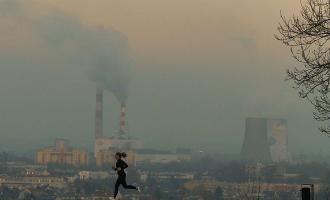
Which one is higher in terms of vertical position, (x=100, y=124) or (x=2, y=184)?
(x=100, y=124)

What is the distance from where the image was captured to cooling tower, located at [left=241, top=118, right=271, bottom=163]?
8431cm

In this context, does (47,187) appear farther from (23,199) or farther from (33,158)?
(33,158)

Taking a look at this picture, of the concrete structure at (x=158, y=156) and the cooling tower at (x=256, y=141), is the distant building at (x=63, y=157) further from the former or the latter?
the cooling tower at (x=256, y=141)

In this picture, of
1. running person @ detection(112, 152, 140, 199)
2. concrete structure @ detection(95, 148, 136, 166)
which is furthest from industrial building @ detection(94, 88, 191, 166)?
running person @ detection(112, 152, 140, 199)

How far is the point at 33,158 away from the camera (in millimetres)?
98125

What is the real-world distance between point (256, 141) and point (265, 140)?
2.56m

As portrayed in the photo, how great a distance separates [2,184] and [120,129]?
4382 centimetres

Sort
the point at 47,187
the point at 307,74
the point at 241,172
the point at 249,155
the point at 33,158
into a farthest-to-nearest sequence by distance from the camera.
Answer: the point at 33,158
the point at 249,155
the point at 47,187
the point at 241,172
the point at 307,74

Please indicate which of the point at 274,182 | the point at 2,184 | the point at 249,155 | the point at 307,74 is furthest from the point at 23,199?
the point at 249,155

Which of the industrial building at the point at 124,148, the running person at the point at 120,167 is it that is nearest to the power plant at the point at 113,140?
the industrial building at the point at 124,148

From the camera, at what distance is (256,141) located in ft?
284

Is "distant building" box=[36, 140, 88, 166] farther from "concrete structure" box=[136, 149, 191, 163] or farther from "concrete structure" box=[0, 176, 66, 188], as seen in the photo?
"concrete structure" box=[0, 176, 66, 188]

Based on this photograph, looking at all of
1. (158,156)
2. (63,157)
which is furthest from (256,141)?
(158,156)

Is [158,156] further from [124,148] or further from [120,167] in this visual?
[120,167]
